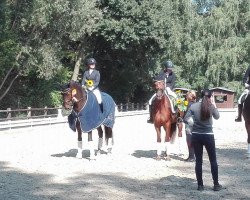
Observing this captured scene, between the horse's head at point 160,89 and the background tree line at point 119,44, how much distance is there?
3055 millimetres

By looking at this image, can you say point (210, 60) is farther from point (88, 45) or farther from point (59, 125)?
point (59, 125)

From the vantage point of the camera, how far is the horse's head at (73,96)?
13883 mm

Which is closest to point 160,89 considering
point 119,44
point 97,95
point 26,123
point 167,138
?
point 167,138

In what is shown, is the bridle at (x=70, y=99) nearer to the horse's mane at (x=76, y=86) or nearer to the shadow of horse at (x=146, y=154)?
the horse's mane at (x=76, y=86)

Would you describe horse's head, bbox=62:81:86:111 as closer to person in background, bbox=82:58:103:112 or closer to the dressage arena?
person in background, bbox=82:58:103:112

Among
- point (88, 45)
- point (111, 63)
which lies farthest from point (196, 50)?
point (88, 45)

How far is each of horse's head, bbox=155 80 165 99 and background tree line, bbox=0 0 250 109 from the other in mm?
3055

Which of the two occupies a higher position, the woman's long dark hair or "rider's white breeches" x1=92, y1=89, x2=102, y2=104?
"rider's white breeches" x1=92, y1=89, x2=102, y2=104

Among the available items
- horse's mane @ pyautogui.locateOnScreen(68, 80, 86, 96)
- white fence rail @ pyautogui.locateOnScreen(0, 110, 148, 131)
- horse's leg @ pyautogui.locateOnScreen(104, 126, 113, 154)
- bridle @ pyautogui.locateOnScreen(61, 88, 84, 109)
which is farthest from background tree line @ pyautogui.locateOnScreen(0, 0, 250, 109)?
white fence rail @ pyautogui.locateOnScreen(0, 110, 148, 131)

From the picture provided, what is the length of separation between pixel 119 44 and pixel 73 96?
114 feet

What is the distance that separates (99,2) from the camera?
159ft

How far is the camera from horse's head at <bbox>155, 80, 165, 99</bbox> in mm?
13958

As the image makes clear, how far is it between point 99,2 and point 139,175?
127ft

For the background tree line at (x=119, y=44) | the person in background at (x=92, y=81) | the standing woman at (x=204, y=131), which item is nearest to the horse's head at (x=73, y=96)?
the person in background at (x=92, y=81)
